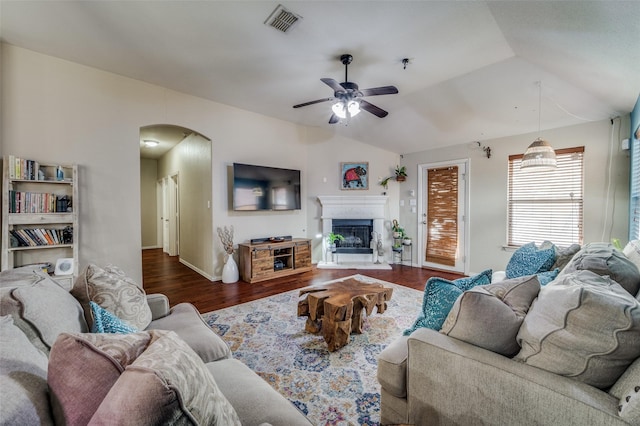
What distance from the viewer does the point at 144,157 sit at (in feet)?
24.6

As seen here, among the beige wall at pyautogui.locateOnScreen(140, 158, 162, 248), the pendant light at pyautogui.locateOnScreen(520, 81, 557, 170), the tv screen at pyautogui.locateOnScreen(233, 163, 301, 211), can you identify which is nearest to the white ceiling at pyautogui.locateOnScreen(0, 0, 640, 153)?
the pendant light at pyautogui.locateOnScreen(520, 81, 557, 170)

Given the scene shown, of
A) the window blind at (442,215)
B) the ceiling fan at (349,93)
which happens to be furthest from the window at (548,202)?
the ceiling fan at (349,93)

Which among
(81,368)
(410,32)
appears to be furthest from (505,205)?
(81,368)

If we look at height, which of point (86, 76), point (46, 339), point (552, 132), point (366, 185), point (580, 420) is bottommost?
point (580, 420)

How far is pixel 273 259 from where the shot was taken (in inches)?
178

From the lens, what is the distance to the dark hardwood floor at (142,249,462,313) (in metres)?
3.52

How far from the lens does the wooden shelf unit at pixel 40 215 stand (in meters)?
2.61

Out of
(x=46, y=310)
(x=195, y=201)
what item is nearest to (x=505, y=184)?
(x=46, y=310)

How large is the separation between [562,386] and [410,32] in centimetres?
276

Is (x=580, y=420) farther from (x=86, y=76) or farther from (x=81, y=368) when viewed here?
(x=86, y=76)

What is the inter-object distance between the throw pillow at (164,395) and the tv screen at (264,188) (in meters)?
3.85

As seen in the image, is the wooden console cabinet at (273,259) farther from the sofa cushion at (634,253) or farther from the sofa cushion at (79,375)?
the sofa cushion at (634,253)

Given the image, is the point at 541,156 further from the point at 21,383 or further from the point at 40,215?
the point at 40,215

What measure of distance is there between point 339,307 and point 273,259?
2.52 m
